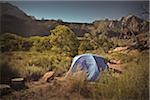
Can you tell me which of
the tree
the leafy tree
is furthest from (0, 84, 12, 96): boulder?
the tree

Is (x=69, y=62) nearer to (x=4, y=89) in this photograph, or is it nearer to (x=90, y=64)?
(x=90, y=64)

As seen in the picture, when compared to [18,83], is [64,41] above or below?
above

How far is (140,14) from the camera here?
257 cm

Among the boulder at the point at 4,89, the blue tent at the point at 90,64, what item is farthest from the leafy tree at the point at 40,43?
the boulder at the point at 4,89

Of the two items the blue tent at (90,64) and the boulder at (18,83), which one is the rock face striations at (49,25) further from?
the boulder at (18,83)

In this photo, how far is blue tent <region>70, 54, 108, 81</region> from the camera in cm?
250

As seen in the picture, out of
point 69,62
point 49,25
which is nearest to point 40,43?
point 49,25

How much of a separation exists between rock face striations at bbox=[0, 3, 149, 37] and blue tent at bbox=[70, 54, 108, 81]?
233mm

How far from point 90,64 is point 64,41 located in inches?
13.1

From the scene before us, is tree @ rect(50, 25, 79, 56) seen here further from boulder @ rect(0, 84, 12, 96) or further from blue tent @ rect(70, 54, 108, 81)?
boulder @ rect(0, 84, 12, 96)

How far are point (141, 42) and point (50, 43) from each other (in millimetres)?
875

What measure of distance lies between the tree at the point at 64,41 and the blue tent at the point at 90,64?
9cm

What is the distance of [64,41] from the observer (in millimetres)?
2559

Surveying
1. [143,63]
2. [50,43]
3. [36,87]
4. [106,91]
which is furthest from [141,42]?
[36,87]
